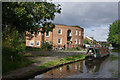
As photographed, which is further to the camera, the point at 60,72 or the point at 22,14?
the point at 22,14

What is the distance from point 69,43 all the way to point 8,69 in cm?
3563

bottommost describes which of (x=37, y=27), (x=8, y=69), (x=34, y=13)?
(x=8, y=69)

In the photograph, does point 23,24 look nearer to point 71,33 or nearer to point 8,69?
point 8,69

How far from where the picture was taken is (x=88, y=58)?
16.0m

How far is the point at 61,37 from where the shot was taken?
43.3 m

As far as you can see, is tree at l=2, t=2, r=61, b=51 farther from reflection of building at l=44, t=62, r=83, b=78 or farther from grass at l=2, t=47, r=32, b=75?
reflection of building at l=44, t=62, r=83, b=78

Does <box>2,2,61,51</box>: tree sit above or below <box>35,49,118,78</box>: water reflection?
above

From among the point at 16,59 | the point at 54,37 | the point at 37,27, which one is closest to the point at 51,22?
the point at 37,27

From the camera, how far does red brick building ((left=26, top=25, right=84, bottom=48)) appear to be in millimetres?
42156

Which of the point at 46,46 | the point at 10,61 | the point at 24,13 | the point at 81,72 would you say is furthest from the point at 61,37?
the point at 81,72

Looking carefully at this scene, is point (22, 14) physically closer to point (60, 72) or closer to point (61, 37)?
point (60, 72)

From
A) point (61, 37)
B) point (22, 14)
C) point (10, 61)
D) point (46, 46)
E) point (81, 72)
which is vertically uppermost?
point (22, 14)

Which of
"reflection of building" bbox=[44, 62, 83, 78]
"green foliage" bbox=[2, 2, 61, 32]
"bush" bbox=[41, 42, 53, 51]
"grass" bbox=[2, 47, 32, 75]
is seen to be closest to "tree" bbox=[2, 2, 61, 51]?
"green foliage" bbox=[2, 2, 61, 32]

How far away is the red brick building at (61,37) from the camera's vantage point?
42.2m
